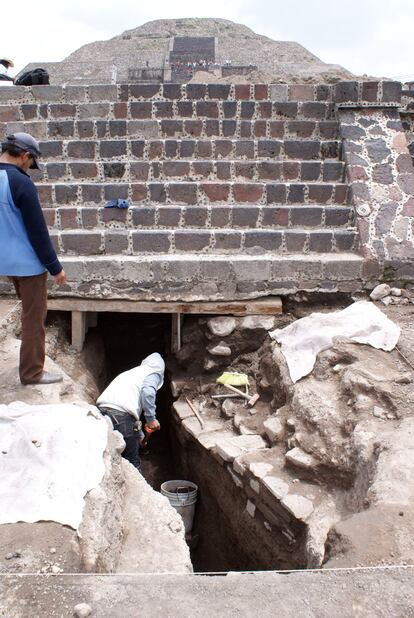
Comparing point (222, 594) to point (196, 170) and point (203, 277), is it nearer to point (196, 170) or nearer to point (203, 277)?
point (203, 277)

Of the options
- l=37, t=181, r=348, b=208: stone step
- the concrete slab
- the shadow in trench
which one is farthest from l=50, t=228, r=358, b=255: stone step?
the concrete slab

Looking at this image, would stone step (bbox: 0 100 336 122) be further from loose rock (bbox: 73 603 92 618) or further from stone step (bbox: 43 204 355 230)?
loose rock (bbox: 73 603 92 618)

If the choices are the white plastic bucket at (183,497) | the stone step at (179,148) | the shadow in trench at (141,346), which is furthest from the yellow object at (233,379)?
the stone step at (179,148)

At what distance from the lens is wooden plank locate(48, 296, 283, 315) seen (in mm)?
5633

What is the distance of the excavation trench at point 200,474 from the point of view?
163 inches

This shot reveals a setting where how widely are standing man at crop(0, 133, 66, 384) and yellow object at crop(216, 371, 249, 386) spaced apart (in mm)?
2044

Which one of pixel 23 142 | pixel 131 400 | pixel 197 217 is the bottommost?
pixel 131 400

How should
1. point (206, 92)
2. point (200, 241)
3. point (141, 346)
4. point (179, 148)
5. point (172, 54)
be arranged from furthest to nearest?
1. point (172, 54)
2. point (141, 346)
3. point (206, 92)
4. point (179, 148)
5. point (200, 241)

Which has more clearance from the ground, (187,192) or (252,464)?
(187,192)

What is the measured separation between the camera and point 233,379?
548 cm

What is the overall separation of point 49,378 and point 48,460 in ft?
4.22

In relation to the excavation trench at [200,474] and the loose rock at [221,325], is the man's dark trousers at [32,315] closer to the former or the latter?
the excavation trench at [200,474]

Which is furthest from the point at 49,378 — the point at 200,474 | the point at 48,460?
the point at 200,474

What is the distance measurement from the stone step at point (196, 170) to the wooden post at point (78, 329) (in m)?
1.68
